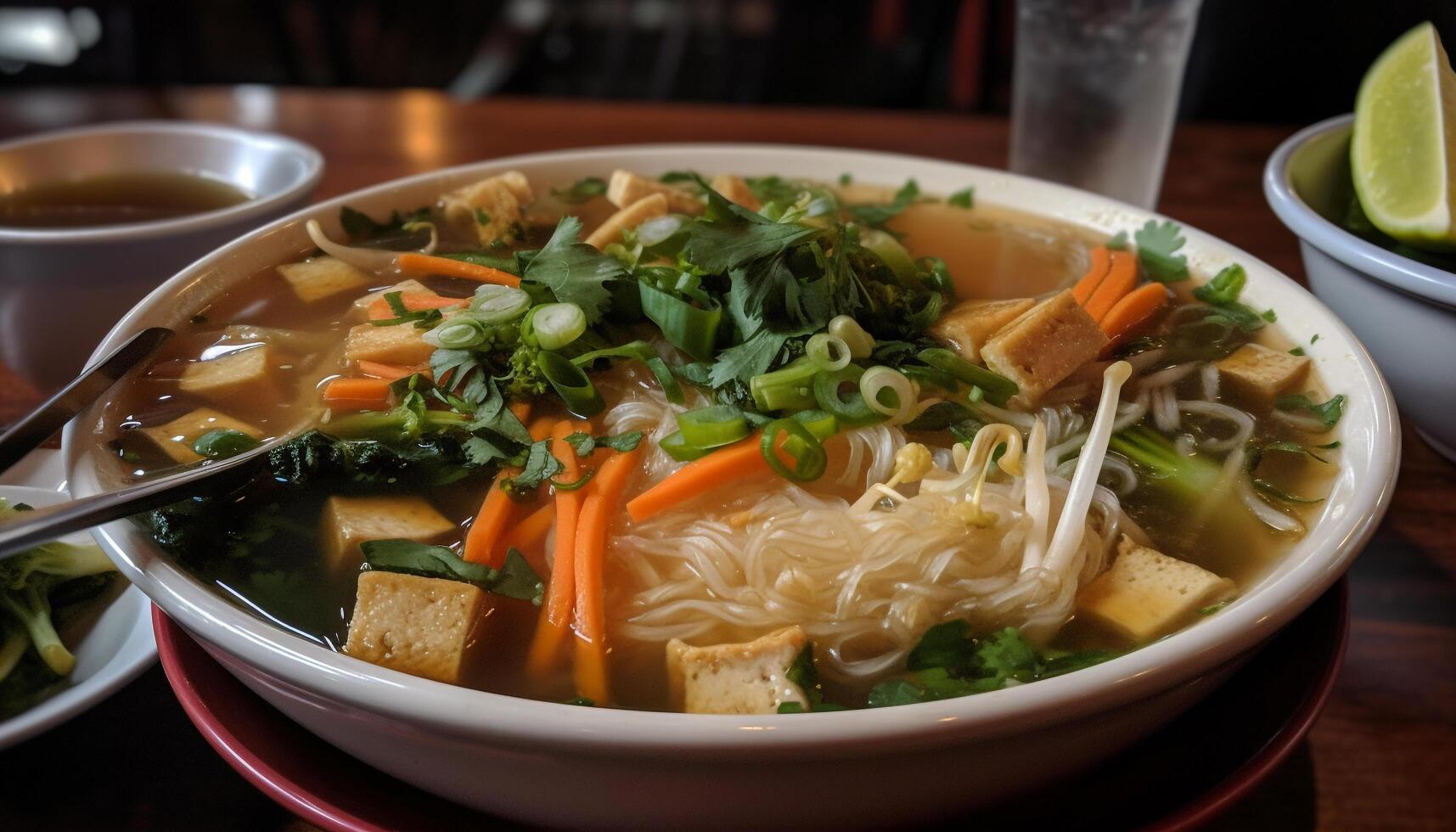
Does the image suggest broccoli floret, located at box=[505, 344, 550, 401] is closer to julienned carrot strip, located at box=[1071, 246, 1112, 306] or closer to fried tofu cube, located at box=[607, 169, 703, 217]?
fried tofu cube, located at box=[607, 169, 703, 217]

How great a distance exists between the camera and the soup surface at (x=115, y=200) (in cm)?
212

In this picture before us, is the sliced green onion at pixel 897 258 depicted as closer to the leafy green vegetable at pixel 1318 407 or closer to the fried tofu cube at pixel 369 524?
the leafy green vegetable at pixel 1318 407

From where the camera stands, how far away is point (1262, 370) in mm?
1491

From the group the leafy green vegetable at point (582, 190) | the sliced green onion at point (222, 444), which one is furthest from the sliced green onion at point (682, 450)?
the leafy green vegetable at point (582, 190)

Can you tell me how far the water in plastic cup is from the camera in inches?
99.2

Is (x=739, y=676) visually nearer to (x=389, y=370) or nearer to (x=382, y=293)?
(x=389, y=370)

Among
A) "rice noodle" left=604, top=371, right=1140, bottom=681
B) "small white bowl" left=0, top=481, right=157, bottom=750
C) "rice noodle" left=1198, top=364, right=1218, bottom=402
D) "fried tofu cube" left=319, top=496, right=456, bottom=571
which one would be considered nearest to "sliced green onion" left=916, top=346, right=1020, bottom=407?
"rice noodle" left=604, top=371, right=1140, bottom=681

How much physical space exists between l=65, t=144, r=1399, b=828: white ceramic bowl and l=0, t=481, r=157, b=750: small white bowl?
22cm

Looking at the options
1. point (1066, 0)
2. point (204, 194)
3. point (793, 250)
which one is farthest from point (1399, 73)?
point (204, 194)

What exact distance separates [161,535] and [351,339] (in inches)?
19.2

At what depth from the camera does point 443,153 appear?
Result: 3191mm

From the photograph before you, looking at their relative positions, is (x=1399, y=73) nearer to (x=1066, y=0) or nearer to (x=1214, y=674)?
(x=1066, y=0)

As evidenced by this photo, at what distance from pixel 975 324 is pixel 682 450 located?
522mm

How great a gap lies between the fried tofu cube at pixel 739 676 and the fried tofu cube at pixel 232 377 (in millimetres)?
806
